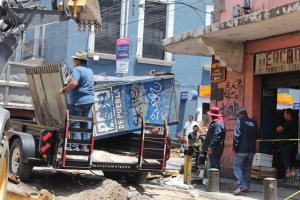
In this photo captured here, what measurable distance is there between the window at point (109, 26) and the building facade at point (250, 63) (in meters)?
11.8

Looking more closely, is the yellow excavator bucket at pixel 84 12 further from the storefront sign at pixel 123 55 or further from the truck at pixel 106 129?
the storefront sign at pixel 123 55

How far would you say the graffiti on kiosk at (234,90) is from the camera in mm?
11633

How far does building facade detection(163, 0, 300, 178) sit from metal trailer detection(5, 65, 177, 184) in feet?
6.25

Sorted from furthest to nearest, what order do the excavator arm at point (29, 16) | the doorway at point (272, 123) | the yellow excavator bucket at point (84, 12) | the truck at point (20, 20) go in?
1. the doorway at point (272, 123)
2. the yellow excavator bucket at point (84, 12)
3. the excavator arm at point (29, 16)
4. the truck at point (20, 20)

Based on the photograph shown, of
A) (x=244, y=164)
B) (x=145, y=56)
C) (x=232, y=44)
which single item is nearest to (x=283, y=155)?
(x=244, y=164)

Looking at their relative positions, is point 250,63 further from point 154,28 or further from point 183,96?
point 154,28

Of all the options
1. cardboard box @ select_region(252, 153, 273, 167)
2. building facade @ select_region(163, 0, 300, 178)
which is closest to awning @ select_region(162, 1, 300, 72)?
building facade @ select_region(163, 0, 300, 178)

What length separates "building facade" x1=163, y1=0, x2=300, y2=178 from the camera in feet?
34.1

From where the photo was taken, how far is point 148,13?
80.7 feet

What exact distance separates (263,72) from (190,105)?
47.5 feet

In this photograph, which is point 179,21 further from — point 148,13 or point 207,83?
point 207,83

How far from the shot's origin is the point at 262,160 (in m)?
10.9

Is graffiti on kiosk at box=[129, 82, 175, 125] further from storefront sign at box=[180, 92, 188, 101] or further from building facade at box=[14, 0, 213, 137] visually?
storefront sign at box=[180, 92, 188, 101]

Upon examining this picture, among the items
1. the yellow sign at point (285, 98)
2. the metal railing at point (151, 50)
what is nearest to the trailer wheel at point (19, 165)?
the metal railing at point (151, 50)
